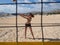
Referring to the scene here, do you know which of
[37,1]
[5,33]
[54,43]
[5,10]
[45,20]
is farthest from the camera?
[45,20]

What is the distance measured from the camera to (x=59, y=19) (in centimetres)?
520

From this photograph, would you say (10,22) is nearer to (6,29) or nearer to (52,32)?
(6,29)

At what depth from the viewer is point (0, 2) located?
3.94 metres

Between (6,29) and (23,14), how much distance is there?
781mm

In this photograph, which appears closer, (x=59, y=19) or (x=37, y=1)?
(x=37, y=1)

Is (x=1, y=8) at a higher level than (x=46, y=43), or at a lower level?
higher

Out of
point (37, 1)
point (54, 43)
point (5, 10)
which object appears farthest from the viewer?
point (5, 10)

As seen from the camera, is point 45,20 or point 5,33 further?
point 45,20

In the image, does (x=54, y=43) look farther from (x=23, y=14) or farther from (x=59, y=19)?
(x=59, y=19)

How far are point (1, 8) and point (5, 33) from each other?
0.66 m

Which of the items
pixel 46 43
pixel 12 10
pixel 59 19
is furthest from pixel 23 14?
pixel 59 19

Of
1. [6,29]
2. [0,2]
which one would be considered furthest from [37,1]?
[6,29]

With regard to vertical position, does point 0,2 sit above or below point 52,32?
above

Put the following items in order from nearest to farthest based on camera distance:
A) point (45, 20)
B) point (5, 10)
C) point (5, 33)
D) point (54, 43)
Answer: point (54, 43), point (5, 10), point (5, 33), point (45, 20)
